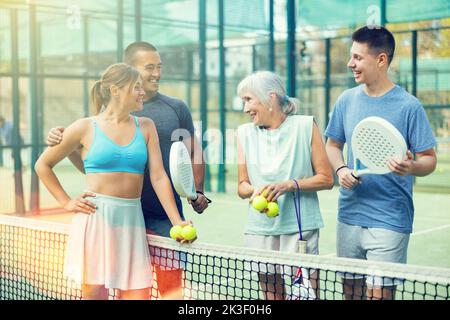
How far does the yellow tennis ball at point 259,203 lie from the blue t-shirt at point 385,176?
272mm

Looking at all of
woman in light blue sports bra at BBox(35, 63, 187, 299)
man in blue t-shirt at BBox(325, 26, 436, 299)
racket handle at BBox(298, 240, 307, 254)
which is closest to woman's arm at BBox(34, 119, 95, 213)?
woman in light blue sports bra at BBox(35, 63, 187, 299)

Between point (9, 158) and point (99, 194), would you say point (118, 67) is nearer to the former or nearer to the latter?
point (99, 194)

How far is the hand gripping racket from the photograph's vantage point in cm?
190

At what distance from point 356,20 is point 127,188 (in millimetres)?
5723

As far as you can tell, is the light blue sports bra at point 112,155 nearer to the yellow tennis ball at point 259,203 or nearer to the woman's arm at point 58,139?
the woman's arm at point 58,139

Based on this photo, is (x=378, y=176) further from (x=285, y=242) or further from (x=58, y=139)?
(x=58, y=139)

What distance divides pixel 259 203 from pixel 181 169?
0.21 meters

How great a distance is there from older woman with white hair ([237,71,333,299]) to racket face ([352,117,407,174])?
0.10 m

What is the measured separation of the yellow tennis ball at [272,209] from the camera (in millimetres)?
1930

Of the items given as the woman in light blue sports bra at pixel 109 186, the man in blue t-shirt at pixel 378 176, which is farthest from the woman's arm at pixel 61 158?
the man in blue t-shirt at pixel 378 176

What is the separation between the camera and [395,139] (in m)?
1.83

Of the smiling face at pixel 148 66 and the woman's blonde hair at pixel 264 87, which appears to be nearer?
the woman's blonde hair at pixel 264 87

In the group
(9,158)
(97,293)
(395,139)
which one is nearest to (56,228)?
(97,293)

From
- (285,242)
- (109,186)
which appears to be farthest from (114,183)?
(285,242)
